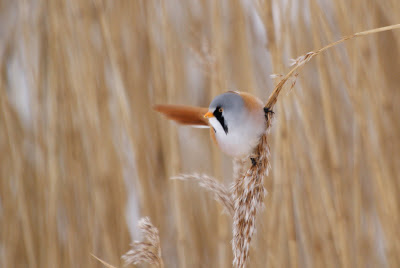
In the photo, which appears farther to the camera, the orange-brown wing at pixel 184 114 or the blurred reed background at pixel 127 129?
the blurred reed background at pixel 127 129

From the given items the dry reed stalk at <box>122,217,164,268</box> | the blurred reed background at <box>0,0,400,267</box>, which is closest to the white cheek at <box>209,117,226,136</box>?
the dry reed stalk at <box>122,217,164,268</box>

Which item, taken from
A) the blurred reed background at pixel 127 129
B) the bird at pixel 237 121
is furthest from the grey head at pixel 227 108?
the blurred reed background at pixel 127 129

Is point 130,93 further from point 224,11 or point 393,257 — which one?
point 393,257

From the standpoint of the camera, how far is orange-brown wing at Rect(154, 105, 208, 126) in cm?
55

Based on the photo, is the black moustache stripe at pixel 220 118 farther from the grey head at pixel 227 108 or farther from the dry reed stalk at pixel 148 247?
the dry reed stalk at pixel 148 247

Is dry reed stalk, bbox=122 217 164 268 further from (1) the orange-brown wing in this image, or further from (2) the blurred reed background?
(2) the blurred reed background

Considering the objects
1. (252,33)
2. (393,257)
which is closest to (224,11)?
(252,33)

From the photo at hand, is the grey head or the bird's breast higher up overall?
the grey head

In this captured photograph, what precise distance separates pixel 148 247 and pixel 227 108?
212mm

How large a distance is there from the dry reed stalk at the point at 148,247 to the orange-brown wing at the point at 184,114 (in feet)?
0.44

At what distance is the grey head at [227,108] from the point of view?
18.6 inches

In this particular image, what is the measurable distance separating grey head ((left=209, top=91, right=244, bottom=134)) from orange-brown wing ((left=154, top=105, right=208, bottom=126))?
0.25 ft

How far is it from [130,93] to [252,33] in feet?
1.21

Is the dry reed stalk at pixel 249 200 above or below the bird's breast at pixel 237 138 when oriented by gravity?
below
